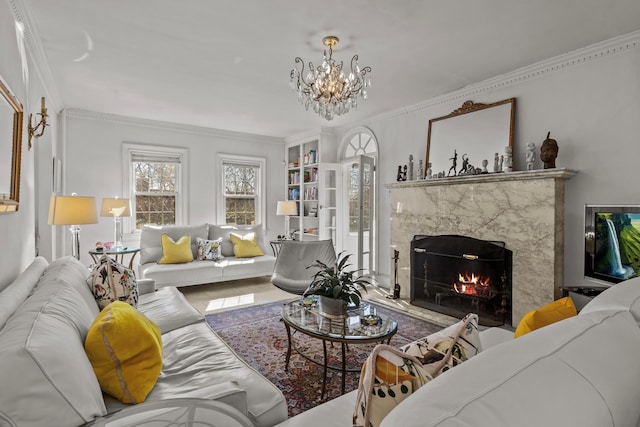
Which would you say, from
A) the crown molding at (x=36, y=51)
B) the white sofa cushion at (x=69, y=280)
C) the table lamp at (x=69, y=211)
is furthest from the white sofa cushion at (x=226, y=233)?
the white sofa cushion at (x=69, y=280)

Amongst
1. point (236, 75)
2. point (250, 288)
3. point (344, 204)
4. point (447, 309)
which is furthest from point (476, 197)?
point (250, 288)

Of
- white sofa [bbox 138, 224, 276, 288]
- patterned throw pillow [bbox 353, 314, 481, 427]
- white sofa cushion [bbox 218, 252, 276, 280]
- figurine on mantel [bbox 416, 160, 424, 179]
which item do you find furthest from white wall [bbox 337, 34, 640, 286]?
white sofa [bbox 138, 224, 276, 288]

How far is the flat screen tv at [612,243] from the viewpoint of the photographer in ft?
8.70

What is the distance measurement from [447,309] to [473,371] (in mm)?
3507

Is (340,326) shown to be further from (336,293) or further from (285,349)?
(285,349)

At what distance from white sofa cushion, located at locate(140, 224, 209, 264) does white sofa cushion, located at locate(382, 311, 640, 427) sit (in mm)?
4892

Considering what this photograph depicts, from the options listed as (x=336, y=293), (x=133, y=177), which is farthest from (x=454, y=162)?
(x=133, y=177)

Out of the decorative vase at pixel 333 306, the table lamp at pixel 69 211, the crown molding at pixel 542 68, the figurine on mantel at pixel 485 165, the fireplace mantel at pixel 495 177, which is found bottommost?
the decorative vase at pixel 333 306

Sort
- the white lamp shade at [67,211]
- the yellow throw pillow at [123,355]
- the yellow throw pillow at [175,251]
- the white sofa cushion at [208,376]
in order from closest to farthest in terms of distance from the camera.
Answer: the yellow throw pillow at [123,355]
the white sofa cushion at [208,376]
the white lamp shade at [67,211]
the yellow throw pillow at [175,251]

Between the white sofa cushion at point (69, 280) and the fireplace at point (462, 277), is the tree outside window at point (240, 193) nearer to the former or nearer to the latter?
the fireplace at point (462, 277)

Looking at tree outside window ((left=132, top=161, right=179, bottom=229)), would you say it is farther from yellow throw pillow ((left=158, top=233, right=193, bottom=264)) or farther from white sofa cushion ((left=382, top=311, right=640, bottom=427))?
white sofa cushion ((left=382, top=311, right=640, bottom=427))

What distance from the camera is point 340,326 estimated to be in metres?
2.23

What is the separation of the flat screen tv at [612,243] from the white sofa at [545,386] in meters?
2.27

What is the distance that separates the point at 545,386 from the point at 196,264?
468cm
